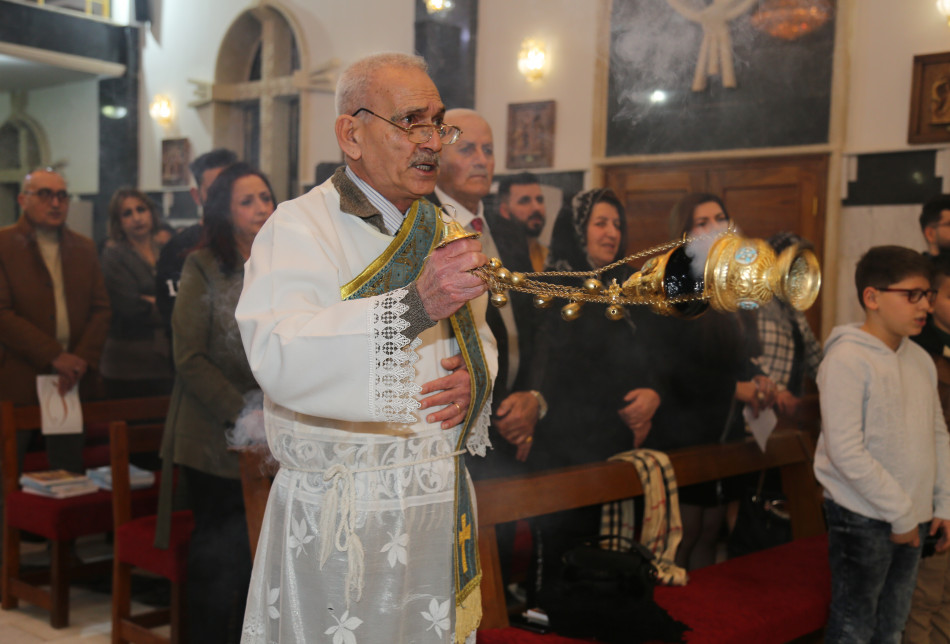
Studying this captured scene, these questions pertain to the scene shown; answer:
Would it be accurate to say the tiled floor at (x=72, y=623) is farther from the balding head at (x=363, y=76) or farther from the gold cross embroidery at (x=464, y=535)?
the balding head at (x=363, y=76)

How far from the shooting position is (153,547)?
3.09 meters

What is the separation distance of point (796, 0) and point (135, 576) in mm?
4052

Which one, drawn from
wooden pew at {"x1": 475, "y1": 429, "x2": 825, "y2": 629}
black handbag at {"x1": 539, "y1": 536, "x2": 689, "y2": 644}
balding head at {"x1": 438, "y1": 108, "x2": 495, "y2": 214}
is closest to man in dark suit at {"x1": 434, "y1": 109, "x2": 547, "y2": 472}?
balding head at {"x1": 438, "y1": 108, "x2": 495, "y2": 214}

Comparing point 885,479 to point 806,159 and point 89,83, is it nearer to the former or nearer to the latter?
point 806,159

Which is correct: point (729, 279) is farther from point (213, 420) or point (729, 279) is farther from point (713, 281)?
point (213, 420)

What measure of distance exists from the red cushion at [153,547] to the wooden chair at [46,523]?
47 cm

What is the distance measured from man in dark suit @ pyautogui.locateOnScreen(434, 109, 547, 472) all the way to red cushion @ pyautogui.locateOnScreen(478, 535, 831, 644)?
652 millimetres

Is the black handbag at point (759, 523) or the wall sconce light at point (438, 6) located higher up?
the wall sconce light at point (438, 6)

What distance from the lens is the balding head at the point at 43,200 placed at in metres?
4.15

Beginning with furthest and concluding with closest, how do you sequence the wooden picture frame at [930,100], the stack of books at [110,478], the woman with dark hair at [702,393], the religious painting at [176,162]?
the religious painting at [176,162] → the stack of books at [110,478] → the wooden picture frame at [930,100] → the woman with dark hair at [702,393]

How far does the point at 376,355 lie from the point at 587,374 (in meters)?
1.96

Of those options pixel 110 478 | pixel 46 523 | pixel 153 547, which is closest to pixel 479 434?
pixel 153 547

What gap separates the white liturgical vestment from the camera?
1.55 meters

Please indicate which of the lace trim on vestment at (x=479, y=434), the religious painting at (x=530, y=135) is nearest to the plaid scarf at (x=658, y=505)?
the lace trim on vestment at (x=479, y=434)
